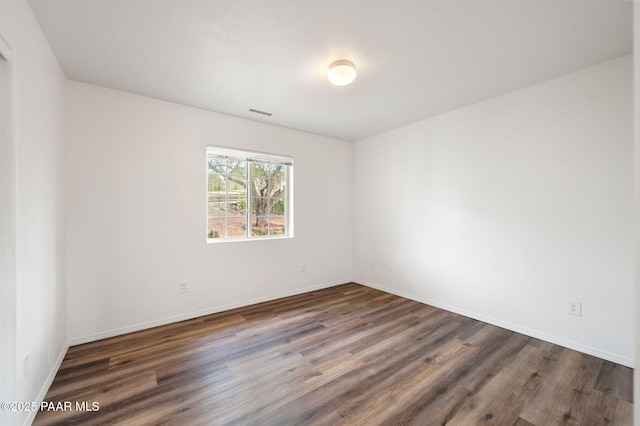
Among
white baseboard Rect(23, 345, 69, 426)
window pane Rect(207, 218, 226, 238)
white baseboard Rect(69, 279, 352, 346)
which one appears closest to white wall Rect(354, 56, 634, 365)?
white baseboard Rect(69, 279, 352, 346)

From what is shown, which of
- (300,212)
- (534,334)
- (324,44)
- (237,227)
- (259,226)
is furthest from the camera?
(300,212)

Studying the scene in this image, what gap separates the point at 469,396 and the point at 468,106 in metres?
2.90

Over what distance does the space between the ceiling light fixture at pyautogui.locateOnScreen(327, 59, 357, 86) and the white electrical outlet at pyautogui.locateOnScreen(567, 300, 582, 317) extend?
9.21ft

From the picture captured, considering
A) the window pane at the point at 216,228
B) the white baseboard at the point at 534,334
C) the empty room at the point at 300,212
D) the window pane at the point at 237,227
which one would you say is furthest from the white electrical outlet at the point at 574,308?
the window pane at the point at 216,228

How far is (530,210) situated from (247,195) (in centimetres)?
328

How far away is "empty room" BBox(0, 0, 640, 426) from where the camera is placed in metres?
1.59

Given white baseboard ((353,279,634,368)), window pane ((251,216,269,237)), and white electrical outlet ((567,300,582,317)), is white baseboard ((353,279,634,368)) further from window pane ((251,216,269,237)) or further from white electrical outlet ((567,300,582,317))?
window pane ((251,216,269,237))

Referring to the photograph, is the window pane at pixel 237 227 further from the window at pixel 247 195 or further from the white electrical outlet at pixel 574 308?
the white electrical outlet at pixel 574 308

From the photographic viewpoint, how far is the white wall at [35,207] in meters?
1.38

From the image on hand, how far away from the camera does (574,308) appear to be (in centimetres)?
232

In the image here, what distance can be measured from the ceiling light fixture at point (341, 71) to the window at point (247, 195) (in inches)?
68.1

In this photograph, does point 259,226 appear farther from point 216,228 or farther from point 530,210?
point 530,210

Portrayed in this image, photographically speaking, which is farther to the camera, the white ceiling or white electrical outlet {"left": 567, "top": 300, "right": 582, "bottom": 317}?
white electrical outlet {"left": 567, "top": 300, "right": 582, "bottom": 317}

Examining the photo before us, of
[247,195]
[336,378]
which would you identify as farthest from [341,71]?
[336,378]
